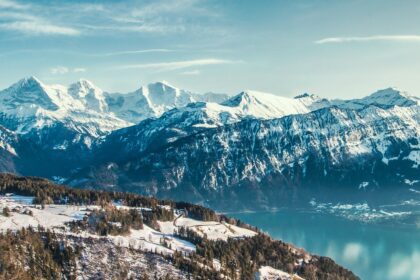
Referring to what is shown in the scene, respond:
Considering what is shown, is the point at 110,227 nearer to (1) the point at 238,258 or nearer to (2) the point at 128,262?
(2) the point at 128,262

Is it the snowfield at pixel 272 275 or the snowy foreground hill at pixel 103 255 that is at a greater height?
the snowy foreground hill at pixel 103 255

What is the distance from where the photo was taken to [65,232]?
182000 millimetres

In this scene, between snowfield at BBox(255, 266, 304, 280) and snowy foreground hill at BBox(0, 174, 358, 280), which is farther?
snowfield at BBox(255, 266, 304, 280)

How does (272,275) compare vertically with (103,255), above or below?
below

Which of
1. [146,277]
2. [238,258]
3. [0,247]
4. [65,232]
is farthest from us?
[238,258]

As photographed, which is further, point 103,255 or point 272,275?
point 272,275

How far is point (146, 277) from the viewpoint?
544ft

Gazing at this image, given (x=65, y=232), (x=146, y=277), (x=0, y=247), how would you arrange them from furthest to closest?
(x=65, y=232)
(x=146, y=277)
(x=0, y=247)

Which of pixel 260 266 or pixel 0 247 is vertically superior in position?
pixel 0 247

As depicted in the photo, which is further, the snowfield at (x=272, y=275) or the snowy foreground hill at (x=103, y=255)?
the snowfield at (x=272, y=275)

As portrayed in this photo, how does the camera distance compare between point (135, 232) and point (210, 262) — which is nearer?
point (210, 262)

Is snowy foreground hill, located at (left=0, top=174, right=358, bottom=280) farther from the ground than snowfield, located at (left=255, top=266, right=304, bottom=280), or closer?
farther from the ground

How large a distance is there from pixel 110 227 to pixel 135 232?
10.3 metres

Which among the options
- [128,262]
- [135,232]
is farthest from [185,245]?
[128,262]
